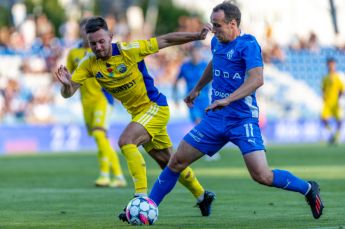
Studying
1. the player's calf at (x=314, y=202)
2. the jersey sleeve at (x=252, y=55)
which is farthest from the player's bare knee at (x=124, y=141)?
the player's calf at (x=314, y=202)

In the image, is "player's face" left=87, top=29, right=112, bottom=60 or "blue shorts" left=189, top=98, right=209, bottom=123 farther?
"blue shorts" left=189, top=98, right=209, bottom=123

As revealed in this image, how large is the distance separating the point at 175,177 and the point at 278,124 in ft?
80.0

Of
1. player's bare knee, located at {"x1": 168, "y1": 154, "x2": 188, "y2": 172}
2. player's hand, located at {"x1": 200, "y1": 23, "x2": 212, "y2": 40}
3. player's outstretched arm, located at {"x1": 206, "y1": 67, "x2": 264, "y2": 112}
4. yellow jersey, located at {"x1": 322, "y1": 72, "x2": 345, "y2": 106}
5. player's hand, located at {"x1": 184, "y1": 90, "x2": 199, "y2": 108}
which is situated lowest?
yellow jersey, located at {"x1": 322, "y1": 72, "x2": 345, "y2": 106}

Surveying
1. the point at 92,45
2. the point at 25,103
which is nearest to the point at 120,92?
the point at 92,45

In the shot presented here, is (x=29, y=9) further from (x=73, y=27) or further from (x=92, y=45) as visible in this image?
(x=92, y=45)

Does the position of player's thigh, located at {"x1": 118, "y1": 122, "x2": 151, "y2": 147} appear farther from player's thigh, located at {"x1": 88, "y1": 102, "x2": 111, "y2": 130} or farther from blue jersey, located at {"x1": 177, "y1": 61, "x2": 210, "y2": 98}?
blue jersey, located at {"x1": 177, "y1": 61, "x2": 210, "y2": 98}

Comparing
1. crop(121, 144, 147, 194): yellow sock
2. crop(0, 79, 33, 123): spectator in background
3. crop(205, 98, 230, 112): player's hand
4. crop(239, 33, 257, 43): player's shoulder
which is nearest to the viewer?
crop(205, 98, 230, 112): player's hand

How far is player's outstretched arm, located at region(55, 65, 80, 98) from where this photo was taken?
1016cm

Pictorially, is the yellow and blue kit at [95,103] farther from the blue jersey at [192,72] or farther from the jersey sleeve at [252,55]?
the blue jersey at [192,72]

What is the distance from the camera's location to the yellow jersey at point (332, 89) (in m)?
30.6

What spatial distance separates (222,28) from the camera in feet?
32.1

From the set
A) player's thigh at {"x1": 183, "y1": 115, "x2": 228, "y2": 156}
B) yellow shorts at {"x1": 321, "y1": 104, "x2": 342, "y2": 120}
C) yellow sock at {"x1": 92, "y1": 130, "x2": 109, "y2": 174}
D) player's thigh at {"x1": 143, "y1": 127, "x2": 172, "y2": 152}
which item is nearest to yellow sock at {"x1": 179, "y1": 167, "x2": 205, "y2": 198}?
player's thigh at {"x1": 143, "y1": 127, "x2": 172, "y2": 152}

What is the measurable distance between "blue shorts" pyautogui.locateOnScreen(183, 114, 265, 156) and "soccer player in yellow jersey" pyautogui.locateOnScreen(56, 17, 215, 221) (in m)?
0.80

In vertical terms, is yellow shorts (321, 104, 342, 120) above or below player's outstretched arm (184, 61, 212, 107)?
below
